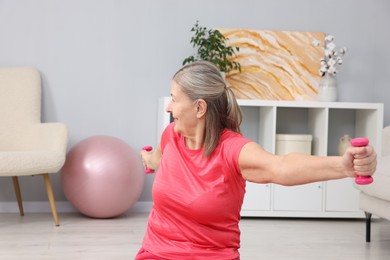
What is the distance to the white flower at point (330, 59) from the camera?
4.21m

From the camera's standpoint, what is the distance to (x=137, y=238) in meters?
3.30

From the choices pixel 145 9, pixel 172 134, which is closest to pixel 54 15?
Result: pixel 145 9

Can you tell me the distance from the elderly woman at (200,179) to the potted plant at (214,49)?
246 cm

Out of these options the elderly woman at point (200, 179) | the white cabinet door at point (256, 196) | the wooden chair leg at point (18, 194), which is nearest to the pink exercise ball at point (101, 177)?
the wooden chair leg at point (18, 194)

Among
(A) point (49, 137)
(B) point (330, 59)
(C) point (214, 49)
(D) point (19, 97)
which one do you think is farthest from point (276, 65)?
(D) point (19, 97)

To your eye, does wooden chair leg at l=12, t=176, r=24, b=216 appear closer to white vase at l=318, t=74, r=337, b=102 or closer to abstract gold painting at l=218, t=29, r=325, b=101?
abstract gold painting at l=218, t=29, r=325, b=101

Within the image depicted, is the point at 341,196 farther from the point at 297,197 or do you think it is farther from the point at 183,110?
the point at 183,110

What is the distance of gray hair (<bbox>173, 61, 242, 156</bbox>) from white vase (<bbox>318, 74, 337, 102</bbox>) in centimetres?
275

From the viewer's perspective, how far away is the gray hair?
1.50m

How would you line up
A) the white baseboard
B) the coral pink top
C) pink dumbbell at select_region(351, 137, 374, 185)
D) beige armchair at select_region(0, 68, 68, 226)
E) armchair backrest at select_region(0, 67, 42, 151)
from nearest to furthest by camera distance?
pink dumbbell at select_region(351, 137, 374, 185)
the coral pink top
beige armchair at select_region(0, 68, 68, 226)
armchair backrest at select_region(0, 67, 42, 151)
the white baseboard

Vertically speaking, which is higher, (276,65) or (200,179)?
(276,65)

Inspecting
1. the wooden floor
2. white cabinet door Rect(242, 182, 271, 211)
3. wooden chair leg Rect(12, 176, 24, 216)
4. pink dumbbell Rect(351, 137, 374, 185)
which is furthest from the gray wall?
pink dumbbell Rect(351, 137, 374, 185)

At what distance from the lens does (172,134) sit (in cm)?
165

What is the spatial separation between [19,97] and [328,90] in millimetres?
1970
